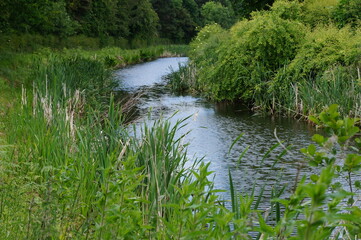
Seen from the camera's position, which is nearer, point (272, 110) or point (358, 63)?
point (358, 63)

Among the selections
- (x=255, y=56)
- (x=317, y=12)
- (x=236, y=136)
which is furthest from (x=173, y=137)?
(x=317, y=12)

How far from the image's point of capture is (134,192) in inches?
184

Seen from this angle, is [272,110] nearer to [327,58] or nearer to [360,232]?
[327,58]

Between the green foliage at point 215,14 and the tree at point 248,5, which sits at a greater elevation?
the green foliage at point 215,14

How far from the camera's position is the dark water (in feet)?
25.5

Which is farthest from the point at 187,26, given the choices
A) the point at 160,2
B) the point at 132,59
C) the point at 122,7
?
the point at 132,59

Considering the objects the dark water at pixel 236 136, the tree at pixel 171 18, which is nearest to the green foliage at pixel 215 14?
the tree at pixel 171 18

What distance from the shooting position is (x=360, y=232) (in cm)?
194

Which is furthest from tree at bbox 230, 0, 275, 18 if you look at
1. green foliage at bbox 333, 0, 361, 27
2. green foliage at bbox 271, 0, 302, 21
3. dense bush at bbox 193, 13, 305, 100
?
dense bush at bbox 193, 13, 305, 100

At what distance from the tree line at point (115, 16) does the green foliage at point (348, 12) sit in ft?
8.35

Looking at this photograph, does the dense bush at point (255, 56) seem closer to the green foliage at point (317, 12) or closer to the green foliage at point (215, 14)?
the green foliage at point (317, 12)

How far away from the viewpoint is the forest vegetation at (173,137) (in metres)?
2.19

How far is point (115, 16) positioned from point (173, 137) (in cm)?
4716

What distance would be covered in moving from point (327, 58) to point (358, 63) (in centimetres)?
91
